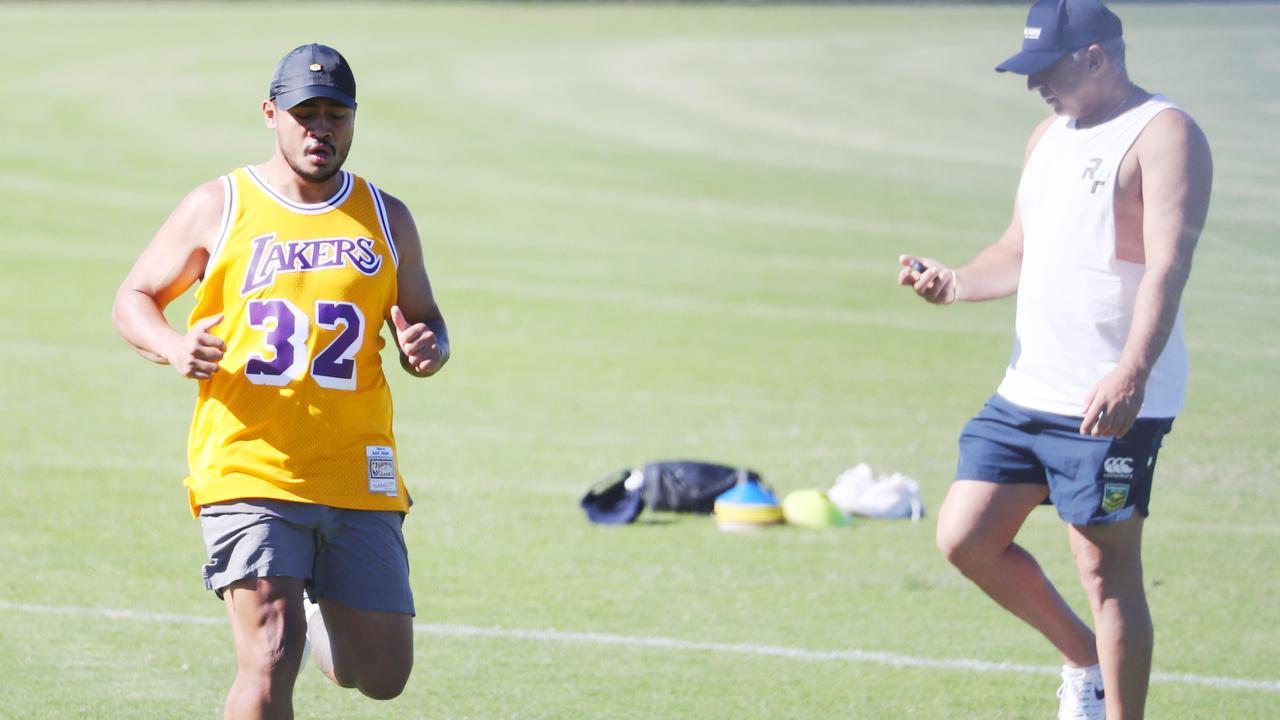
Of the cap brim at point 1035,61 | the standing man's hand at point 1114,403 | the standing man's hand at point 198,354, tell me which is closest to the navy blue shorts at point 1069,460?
the standing man's hand at point 1114,403

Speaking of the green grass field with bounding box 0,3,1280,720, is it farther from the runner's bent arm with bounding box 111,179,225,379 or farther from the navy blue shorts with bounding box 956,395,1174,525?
the runner's bent arm with bounding box 111,179,225,379

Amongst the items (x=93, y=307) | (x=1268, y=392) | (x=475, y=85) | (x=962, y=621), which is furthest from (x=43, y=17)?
(x=962, y=621)

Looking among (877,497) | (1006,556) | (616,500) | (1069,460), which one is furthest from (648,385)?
(1069,460)

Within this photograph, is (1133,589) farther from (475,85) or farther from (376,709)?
(475,85)

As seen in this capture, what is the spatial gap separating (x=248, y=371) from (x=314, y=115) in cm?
80

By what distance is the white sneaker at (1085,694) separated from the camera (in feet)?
19.6

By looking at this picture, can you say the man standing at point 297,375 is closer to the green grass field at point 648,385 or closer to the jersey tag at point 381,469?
the jersey tag at point 381,469

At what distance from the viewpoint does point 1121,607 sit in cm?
568

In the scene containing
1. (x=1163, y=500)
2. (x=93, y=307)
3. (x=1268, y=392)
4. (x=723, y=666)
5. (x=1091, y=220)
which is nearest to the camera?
(x=1091, y=220)

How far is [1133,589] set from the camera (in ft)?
Result: 18.7

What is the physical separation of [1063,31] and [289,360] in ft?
8.76

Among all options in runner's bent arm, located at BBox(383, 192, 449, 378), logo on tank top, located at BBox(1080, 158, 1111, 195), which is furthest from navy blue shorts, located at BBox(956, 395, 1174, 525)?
runner's bent arm, located at BBox(383, 192, 449, 378)

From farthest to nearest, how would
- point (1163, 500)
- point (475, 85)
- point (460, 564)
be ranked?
point (475, 85) → point (1163, 500) → point (460, 564)

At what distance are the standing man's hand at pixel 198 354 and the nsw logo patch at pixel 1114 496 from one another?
2.77 metres
